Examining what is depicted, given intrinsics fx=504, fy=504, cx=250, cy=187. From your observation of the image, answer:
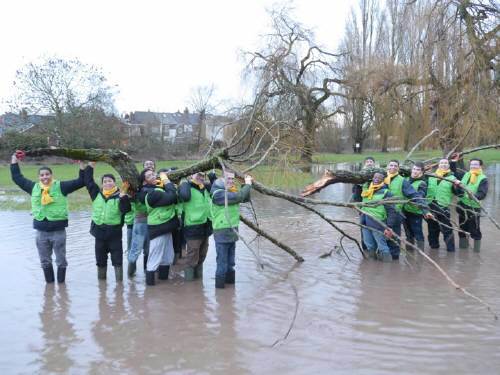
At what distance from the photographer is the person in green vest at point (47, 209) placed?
655 centimetres

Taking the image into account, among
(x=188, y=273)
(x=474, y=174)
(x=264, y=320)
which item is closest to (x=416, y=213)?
(x=474, y=174)

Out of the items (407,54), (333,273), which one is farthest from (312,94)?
(333,273)

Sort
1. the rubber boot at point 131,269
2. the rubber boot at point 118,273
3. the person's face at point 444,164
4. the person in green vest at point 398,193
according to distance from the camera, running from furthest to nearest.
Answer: the person's face at point 444,164 → the person in green vest at point 398,193 → the rubber boot at point 131,269 → the rubber boot at point 118,273

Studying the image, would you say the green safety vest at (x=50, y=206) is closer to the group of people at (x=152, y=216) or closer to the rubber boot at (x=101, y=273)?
the group of people at (x=152, y=216)

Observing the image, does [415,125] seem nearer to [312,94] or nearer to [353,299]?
[312,94]

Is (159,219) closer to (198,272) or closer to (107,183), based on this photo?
(107,183)

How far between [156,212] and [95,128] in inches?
1235

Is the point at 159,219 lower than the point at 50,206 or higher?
lower

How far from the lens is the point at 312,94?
87.3 ft

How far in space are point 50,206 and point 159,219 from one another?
1.41 m

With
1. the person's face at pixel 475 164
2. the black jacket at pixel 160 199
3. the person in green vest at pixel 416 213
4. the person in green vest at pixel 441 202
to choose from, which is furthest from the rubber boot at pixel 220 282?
the person's face at pixel 475 164

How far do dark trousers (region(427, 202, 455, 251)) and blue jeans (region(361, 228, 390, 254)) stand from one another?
3.58 feet

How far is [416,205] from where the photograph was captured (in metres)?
8.08

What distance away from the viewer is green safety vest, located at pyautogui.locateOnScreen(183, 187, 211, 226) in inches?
267
